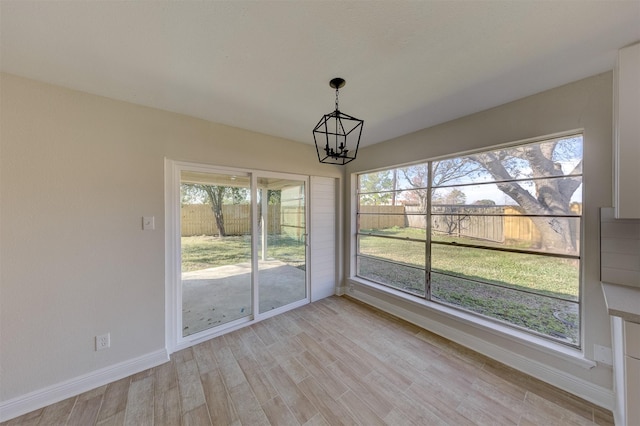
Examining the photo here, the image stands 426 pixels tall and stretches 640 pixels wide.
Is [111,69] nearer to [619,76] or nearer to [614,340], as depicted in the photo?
[619,76]

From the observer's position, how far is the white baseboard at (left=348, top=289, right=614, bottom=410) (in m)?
1.66

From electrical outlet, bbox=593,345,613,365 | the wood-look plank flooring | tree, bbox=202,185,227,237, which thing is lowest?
the wood-look plank flooring

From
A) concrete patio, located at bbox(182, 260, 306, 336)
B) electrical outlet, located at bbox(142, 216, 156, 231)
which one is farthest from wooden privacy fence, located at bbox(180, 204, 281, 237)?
concrete patio, located at bbox(182, 260, 306, 336)

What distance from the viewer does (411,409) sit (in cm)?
164

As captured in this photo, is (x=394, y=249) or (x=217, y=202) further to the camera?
(x=394, y=249)

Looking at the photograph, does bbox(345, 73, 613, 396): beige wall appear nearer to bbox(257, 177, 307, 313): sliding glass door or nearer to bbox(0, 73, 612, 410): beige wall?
bbox(0, 73, 612, 410): beige wall

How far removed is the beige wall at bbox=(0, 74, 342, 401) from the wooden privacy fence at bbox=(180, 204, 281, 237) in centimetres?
31

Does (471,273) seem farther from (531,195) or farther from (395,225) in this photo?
(395,225)

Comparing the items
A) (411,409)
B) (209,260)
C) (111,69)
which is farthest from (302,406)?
(111,69)

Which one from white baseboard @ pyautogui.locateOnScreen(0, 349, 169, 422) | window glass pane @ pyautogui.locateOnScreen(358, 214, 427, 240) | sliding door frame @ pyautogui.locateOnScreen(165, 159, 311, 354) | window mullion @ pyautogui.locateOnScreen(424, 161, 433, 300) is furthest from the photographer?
window glass pane @ pyautogui.locateOnScreen(358, 214, 427, 240)

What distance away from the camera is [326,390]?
5.98 feet

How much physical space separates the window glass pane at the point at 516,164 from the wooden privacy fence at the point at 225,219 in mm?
2287

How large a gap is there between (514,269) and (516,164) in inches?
41.3

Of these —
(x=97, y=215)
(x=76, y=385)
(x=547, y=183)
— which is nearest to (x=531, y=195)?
(x=547, y=183)
